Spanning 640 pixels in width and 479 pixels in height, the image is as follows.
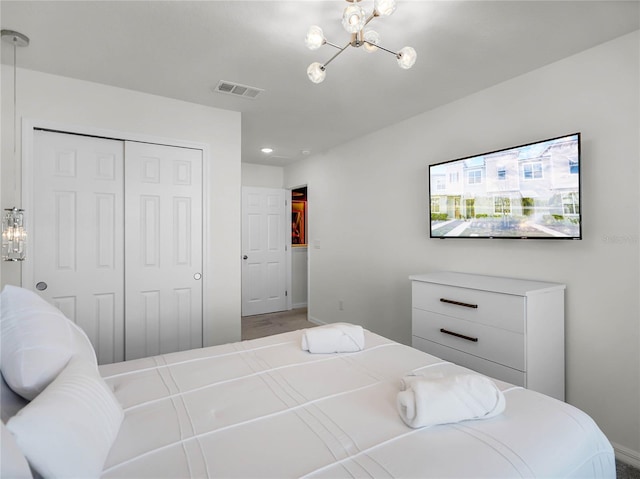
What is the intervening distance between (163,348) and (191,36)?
96.3 inches

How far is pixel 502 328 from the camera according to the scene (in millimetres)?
2115

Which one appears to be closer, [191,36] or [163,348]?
[191,36]

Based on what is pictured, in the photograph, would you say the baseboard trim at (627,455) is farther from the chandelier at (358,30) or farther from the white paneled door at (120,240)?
the white paneled door at (120,240)

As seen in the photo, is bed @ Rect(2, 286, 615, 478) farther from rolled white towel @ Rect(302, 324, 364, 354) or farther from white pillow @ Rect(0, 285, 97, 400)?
rolled white towel @ Rect(302, 324, 364, 354)

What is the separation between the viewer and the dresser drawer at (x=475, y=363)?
6.73 ft

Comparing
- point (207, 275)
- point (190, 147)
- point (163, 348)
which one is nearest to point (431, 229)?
point (207, 275)

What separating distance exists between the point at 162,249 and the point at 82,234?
59cm

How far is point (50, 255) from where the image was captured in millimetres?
2535

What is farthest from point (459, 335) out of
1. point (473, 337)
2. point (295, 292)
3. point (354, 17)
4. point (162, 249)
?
point (295, 292)

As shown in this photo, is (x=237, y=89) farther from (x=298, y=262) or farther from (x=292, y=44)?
(x=298, y=262)

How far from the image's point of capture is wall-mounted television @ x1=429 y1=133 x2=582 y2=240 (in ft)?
7.04

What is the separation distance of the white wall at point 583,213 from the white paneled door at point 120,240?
2013 millimetres

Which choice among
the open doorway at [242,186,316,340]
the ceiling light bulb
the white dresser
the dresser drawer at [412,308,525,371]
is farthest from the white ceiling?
the open doorway at [242,186,316,340]

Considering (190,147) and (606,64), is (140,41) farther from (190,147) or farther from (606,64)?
(606,64)
